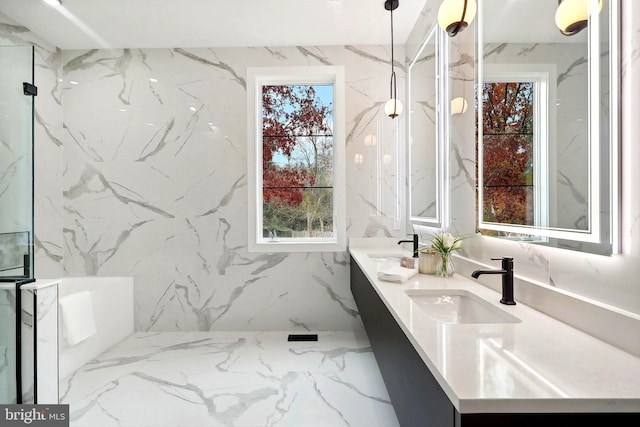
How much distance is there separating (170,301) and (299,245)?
4.44 ft

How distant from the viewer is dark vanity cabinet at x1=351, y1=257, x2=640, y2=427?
1.97 ft

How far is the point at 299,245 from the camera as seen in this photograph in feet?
9.57

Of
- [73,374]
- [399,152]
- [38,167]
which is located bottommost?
[73,374]

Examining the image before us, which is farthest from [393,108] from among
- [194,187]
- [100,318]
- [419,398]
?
[100,318]

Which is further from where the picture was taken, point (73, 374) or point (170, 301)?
point (170, 301)

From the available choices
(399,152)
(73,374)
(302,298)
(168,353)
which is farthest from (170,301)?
(399,152)

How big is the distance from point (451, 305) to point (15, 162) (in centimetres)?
248

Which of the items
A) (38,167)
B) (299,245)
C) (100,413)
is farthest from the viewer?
(299,245)

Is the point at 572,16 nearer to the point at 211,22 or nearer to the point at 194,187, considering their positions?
the point at 211,22

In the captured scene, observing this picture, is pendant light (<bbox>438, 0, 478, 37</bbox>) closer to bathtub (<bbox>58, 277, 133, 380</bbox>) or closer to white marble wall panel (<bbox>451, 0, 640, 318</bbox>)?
white marble wall panel (<bbox>451, 0, 640, 318</bbox>)

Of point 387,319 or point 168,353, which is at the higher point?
point 387,319

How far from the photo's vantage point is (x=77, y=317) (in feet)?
7.66

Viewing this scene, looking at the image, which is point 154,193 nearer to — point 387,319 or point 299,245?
point 299,245

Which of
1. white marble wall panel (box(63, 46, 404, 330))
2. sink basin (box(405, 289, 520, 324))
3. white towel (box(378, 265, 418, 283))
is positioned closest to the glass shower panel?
white marble wall panel (box(63, 46, 404, 330))
